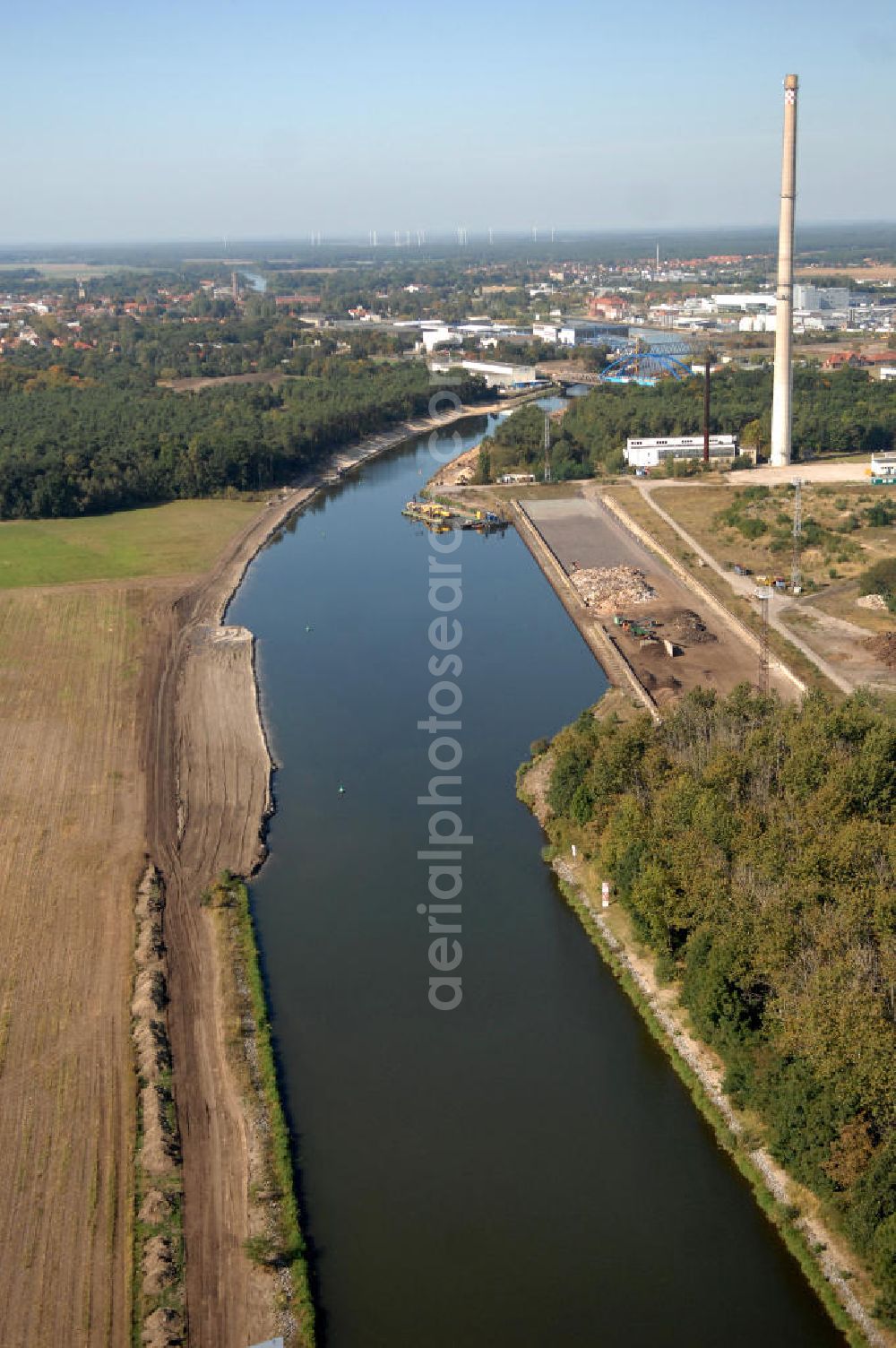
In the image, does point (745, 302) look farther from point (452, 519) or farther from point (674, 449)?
point (452, 519)

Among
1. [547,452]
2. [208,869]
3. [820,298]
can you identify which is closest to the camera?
[208,869]

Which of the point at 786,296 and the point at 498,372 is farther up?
the point at 786,296

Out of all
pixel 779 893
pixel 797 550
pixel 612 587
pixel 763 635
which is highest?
pixel 797 550

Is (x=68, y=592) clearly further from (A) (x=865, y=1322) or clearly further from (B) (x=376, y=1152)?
(A) (x=865, y=1322)

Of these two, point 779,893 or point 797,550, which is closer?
point 779,893

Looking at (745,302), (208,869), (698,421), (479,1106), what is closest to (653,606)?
(208,869)

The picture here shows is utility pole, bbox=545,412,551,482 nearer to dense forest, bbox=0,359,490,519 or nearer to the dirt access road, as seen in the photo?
the dirt access road

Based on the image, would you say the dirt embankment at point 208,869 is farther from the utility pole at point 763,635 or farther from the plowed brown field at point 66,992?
the utility pole at point 763,635
